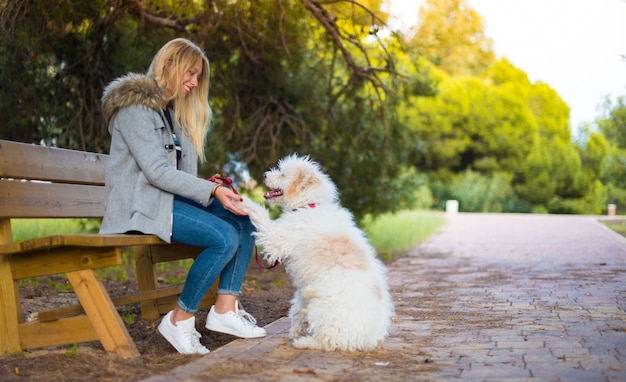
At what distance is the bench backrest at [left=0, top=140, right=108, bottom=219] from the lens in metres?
4.30

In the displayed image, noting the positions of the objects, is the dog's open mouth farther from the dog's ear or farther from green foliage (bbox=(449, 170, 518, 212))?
green foliage (bbox=(449, 170, 518, 212))

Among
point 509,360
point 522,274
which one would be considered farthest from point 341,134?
point 509,360

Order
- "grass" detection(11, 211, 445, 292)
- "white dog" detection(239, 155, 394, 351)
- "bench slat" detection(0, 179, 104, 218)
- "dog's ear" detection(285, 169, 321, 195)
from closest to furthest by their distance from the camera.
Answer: "white dog" detection(239, 155, 394, 351)
"bench slat" detection(0, 179, 104, 218)
"dog's ear" detection(285, 169, 321, 195)
"grass" detection(11, 211, 445, 292)

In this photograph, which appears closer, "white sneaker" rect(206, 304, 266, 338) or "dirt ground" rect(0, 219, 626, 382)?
"dirt ground" rect(0, 219, 626, 382)

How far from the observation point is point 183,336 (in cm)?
429

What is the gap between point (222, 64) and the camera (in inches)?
380

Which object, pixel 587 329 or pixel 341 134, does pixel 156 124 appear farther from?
pixel 341 134

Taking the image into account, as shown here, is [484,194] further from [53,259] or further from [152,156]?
[53,259]

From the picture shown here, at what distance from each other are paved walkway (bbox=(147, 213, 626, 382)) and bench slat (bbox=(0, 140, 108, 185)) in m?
1.63

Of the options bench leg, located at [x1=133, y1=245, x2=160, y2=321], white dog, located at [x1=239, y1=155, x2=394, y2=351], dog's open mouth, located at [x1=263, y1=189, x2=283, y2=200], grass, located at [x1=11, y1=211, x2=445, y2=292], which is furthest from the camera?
grass, located at [x1=11, y1=211, x2=445, y2=292]

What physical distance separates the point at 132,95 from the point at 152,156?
42 centimetres

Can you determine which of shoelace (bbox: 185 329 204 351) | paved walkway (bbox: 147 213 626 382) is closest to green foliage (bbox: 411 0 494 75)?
paved walkway (bbox: 147 213 626 382)

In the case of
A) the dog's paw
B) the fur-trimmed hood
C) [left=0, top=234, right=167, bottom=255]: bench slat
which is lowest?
[left=0, top=234, right=167, bottom=255]: bench slat

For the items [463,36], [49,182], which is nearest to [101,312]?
[49,182]
